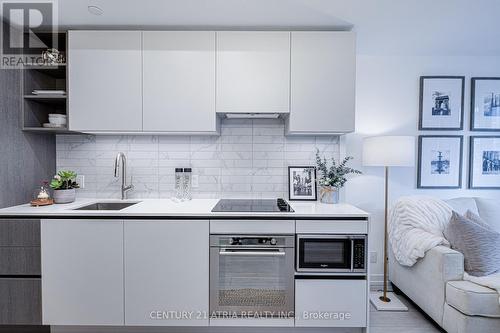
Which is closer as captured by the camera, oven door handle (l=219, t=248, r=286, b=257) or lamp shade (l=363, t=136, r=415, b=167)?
oven door handle (l=219, t=248, r=286, b=257)

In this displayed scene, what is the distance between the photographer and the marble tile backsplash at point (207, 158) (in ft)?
8.31

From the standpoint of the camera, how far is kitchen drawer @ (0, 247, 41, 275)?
1.90 meters

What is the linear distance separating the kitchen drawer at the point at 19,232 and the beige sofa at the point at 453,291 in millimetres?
2942

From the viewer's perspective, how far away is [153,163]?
8.33ft

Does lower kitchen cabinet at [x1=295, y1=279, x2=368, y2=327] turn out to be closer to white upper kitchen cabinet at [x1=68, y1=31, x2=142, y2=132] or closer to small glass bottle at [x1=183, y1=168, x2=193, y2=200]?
small glass bottle at [x1=183, y1=168, x2=193, y2=200]

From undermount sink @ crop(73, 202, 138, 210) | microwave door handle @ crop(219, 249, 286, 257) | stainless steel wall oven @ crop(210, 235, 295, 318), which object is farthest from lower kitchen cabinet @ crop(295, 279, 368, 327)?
undermount sink @ crop(73, 202, 138, 210)

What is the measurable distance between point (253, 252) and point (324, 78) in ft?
4.83

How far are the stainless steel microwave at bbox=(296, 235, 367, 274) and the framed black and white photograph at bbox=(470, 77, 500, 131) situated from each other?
1958 millimetres

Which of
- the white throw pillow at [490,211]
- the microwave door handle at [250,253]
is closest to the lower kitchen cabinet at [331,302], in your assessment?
the microwave door handle at [250,253]

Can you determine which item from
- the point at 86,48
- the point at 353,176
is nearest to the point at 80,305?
the point at 86,48

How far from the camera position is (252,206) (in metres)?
2.16

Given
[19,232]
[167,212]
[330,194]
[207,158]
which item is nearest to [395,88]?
[330,194]

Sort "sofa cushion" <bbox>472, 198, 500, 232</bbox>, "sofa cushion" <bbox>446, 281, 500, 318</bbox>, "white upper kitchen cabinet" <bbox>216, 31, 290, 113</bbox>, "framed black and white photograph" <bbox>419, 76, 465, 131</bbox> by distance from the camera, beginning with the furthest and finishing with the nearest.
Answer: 1. "framed black and white photograph" <bbox>419, 76, 465, 131</bbox>
2. "sofa cushion" <bbox>472, 198, 500, 232</bbox>
3. "white upper kitchen cabinet" <bbox>216, 31, 290, 113</bbox>
4. "sofa cushion" <bbox>446, 281, 500, 318</bbox>

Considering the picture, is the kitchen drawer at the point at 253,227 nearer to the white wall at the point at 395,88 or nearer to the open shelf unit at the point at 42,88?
the white wall at the point at 395,88
